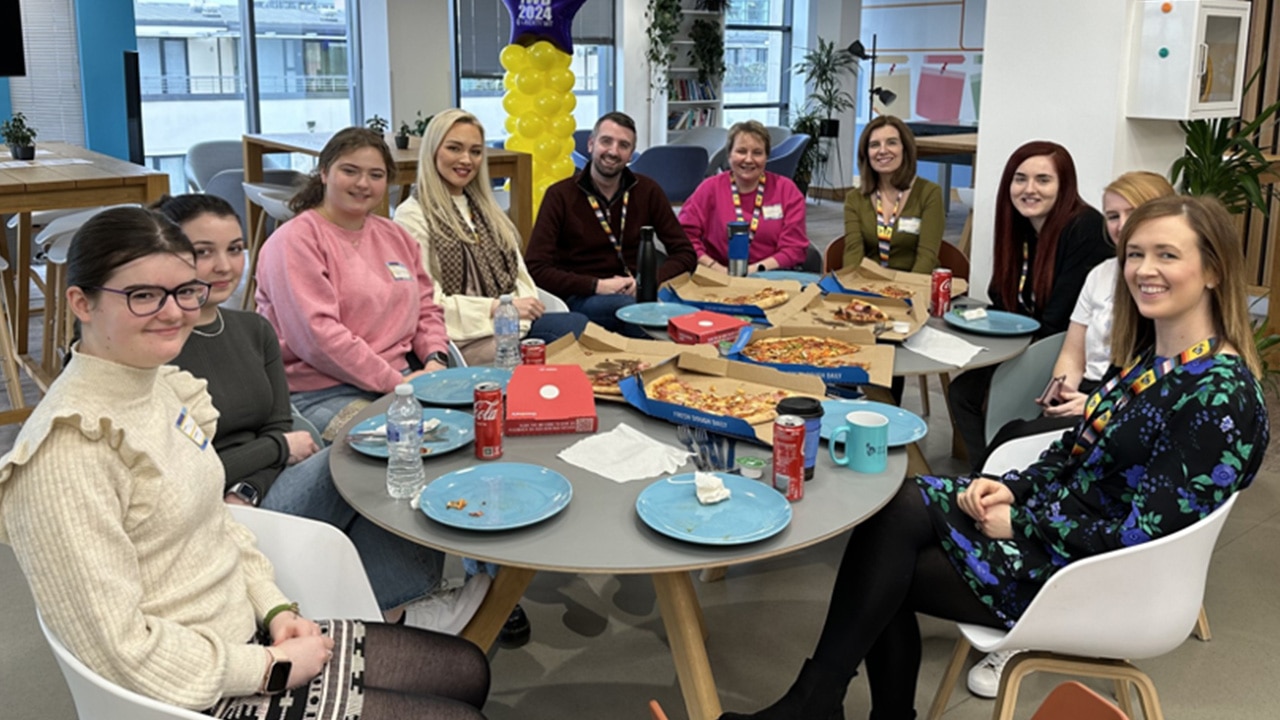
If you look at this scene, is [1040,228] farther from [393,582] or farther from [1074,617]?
[393,582]

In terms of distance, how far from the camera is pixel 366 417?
241 cm

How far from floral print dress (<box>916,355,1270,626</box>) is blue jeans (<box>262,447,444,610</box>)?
1.09 meters

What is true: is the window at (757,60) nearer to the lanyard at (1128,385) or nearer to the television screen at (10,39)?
the television screen at (10,39)

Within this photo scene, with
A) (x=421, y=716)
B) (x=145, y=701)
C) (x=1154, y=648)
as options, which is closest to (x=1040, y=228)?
(x=1154, y=648)

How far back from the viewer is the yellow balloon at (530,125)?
7801 mm

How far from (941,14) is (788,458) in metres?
10.0

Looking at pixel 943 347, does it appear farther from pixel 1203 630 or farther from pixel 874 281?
pixel 1203 630

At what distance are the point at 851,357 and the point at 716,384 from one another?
18.0 inches

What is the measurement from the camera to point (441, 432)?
2.27m

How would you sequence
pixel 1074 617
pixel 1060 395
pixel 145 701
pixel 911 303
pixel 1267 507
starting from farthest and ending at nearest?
pixel 1267 507 < pixel 911 303 < pixel 1060 395 < pixel 1074 617 < pixel 145 701

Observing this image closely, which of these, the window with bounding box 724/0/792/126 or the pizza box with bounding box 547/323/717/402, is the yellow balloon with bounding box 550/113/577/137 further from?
the pizza box with bounding box 547/323/717/402

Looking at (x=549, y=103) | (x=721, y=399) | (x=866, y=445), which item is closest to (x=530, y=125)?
(x=549, y=103)

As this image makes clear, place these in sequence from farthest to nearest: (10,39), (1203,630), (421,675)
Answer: (10,39), (1203,630), (421,675)

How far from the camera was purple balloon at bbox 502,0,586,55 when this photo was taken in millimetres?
7477
